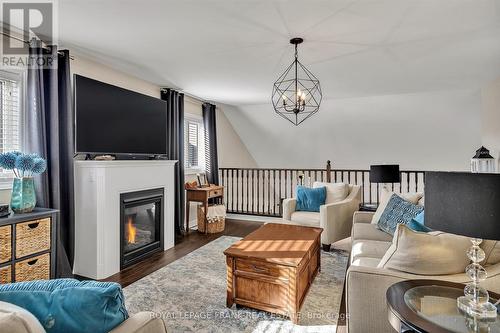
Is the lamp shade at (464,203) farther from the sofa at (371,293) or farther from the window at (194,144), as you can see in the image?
the window at (194,144)

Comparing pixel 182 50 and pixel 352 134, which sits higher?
pixel 182 50

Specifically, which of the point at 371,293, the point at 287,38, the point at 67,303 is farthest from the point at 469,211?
the point at 287,38

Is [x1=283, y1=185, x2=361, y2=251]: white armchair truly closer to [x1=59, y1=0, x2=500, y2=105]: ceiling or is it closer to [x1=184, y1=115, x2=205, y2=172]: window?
[x1=59, y1=0, x2=500, y2=105]: ceiling

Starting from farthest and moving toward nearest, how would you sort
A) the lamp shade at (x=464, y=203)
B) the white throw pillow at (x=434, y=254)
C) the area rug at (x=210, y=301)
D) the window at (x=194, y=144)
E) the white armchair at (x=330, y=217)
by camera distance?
1. the window at (x=194, y=144)
2. the white armchair at (x=330, y=217)
3. the area rug at (x=210, y=301)
4. the white throw pillow at (x=434, y=254)
5. the lamp shade at (x=464, y=203)

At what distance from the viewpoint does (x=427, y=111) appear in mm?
5305

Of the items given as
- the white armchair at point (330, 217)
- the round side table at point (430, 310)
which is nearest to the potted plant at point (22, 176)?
the round side table at point (430, 310)

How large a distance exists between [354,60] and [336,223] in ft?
6.75

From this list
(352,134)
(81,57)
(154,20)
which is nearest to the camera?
(154,20)

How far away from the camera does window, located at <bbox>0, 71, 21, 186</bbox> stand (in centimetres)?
269

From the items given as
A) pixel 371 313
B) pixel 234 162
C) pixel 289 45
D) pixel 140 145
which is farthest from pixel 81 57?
pixel 234 162

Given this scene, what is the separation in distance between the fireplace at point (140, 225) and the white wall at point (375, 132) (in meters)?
3.35

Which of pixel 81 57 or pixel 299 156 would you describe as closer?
pixel 81 57

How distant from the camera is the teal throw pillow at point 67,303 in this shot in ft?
2.79

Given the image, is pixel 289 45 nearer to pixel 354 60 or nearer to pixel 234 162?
pixel 354 60
